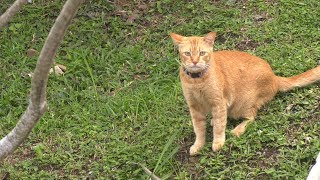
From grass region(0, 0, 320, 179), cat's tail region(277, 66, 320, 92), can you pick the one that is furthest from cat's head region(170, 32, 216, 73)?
cat's tail region(277, 66, 320, 92)

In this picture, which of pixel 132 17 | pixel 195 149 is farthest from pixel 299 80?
pixel 132 17

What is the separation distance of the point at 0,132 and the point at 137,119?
3.91ft

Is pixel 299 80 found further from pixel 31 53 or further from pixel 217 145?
pixel 31 53

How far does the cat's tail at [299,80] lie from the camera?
4668 millimetres

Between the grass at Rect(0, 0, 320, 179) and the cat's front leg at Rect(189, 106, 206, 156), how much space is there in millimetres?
54

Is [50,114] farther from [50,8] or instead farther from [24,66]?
[50,8]

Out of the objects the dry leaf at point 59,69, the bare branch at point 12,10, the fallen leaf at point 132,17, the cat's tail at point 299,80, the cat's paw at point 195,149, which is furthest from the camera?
the fallen leaf at point 132,17

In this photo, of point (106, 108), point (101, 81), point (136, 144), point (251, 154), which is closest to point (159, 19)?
point (101, 81)

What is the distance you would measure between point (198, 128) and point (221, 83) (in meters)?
0.38

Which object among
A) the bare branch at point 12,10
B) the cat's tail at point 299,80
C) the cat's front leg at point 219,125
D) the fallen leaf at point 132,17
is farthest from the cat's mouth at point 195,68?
the fallen leaf at point 132,17

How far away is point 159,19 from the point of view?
6.51 metres

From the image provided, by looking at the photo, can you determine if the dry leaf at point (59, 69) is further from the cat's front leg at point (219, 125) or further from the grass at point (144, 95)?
the cat's front leg at point (219, 125)

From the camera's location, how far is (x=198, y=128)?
4.39m

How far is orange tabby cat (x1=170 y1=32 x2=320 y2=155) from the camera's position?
4.16 meters
